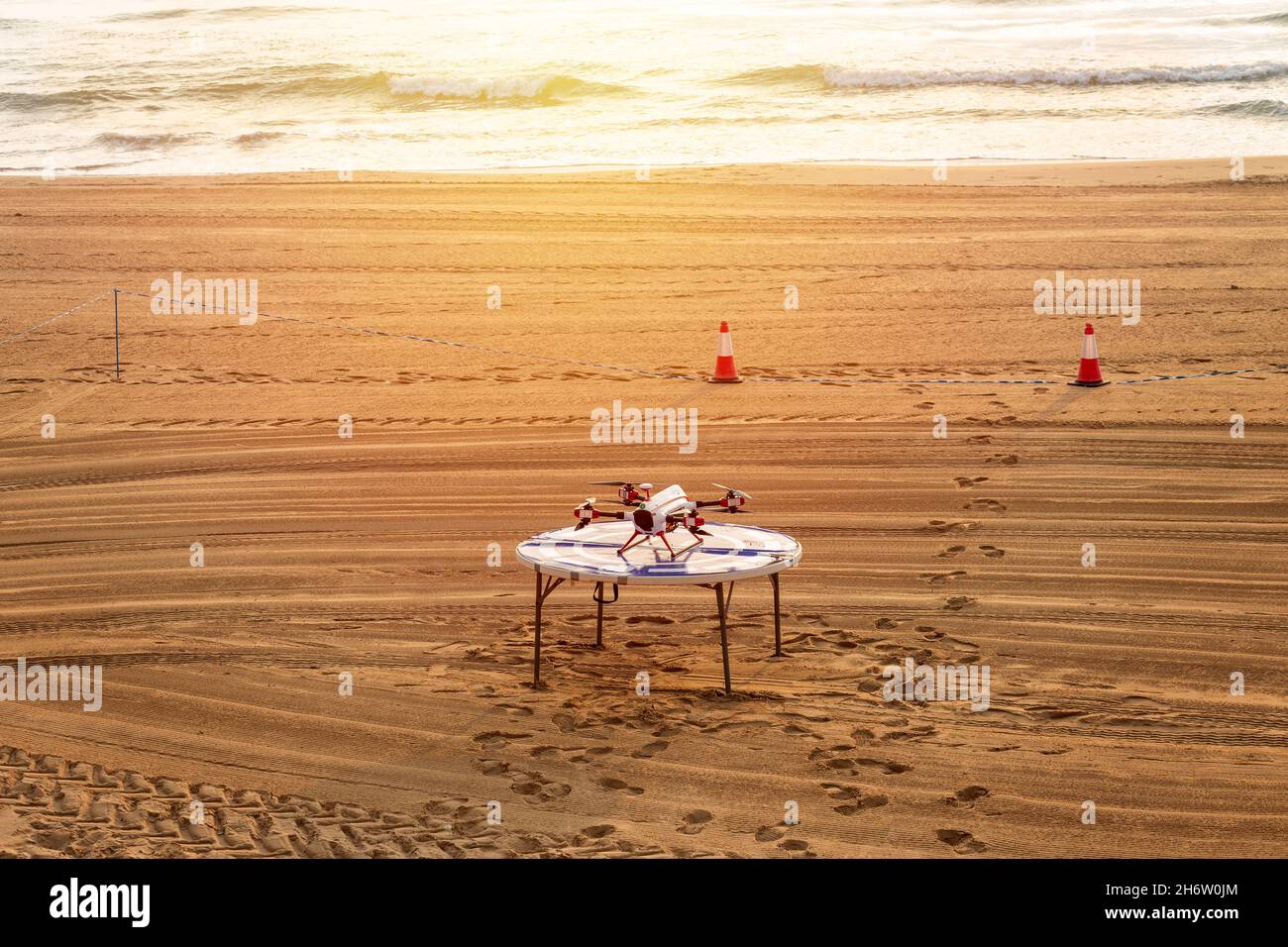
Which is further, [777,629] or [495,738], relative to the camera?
[777,629]

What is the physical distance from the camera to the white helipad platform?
743 centimetres

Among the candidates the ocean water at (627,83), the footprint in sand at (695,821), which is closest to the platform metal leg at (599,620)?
the footprint in sand at (695,821)

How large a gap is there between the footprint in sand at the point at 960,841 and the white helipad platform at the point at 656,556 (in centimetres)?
168

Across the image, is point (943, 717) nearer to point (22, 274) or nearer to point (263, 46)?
point (22, 274)

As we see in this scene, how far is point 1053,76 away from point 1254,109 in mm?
5910

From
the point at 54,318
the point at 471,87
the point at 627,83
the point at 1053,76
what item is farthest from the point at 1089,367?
the point at 471,87

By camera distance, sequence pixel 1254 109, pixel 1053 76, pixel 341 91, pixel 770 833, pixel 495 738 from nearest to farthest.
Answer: pixel 770 833 → pixel 495 738 → pixel 1254 109 → pixel 1053 76 → pixel 341 91

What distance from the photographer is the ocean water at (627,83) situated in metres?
28.0

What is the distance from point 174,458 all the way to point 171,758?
18.0 ft

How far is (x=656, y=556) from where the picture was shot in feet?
25.3

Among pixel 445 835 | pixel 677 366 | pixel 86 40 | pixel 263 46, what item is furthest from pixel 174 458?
pixel 86 40

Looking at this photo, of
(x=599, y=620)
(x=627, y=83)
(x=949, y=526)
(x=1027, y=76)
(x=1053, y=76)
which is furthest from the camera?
(x=627, y=83)

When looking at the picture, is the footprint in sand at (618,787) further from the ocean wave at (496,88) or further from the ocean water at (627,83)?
the ocean wave at (496,88)

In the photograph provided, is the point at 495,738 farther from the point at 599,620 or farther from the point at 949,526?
the point at 949,526
